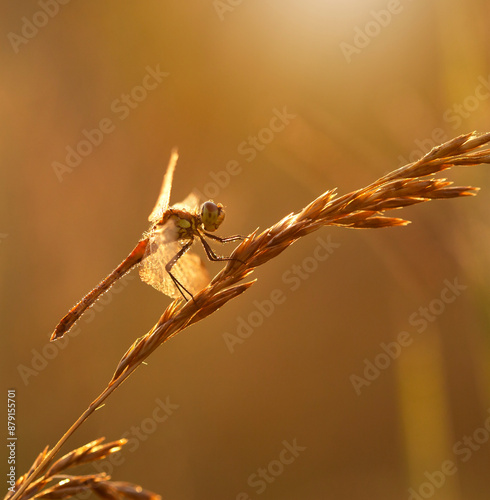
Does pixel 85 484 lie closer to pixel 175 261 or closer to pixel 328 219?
pixel 328 219

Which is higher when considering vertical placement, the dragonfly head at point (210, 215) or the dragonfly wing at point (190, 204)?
the dragonfly wing at point (190, 204)

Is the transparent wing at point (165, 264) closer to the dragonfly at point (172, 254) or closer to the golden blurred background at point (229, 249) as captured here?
the dragonfly at point (172, 254)

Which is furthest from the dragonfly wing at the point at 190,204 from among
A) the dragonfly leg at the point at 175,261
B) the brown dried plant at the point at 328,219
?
the brown dried plant at the point at 328,219

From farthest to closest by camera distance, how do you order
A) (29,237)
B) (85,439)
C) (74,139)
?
(74,139) → (29,237) → (85,439)

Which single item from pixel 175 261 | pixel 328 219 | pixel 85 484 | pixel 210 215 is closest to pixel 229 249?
pixel 210 215

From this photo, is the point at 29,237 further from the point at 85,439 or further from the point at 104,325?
the point at 85,439

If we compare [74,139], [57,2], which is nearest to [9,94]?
[74,139]

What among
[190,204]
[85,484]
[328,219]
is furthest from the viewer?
[190,204]
